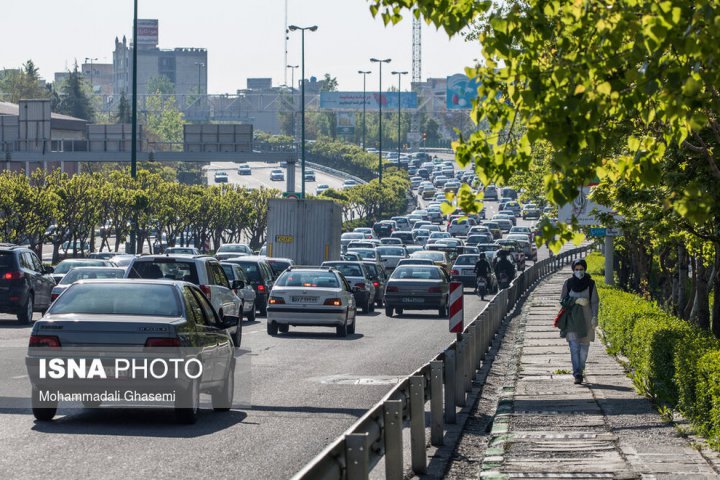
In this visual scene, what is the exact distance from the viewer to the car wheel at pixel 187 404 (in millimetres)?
14008

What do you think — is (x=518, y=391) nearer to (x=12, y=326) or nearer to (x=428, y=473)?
(x=428, y=473)

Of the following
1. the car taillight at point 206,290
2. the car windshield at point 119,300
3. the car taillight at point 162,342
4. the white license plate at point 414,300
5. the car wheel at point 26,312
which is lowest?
the white license plate at point 414,300

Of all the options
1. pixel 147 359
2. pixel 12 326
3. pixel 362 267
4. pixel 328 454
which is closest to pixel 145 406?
pixel 147 359

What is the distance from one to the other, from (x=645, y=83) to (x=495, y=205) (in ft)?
460

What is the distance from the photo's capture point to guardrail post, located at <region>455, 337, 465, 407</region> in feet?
56.0

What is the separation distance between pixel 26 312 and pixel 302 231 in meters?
18.0

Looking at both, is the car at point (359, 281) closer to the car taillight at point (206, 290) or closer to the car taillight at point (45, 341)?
the car taillight at point (206, 290)

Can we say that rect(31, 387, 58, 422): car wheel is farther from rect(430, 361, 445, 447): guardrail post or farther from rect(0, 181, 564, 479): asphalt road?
rect(430, 361, 445, 447): guardrail post

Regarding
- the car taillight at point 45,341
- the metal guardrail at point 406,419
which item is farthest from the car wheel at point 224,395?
the car taillight at point 45,341

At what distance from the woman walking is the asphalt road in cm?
253

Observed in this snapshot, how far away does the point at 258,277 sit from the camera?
39500mm

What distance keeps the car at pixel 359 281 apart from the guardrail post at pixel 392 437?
101 feet

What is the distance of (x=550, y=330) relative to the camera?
32.0 metres

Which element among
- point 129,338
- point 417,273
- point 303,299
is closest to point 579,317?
point 129,338
